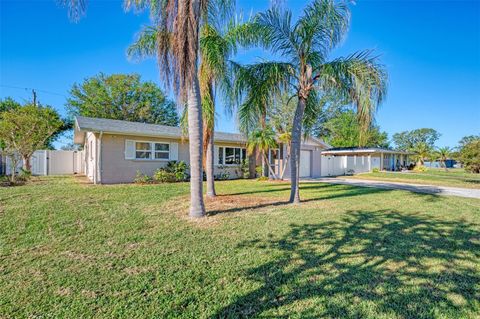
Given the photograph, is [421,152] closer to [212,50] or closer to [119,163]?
[212,50]

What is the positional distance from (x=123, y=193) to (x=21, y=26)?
37.6 ft

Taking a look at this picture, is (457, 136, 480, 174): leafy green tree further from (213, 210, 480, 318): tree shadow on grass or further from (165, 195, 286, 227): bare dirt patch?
(165, 195, 286, 227): bare dirt patch

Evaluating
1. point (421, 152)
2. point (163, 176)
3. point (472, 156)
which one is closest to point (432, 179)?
point (472, 156)

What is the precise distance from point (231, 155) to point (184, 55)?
39.3 ft

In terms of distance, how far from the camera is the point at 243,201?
838 cm

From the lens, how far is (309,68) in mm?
7785

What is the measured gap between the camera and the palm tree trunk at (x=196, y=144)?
610cm

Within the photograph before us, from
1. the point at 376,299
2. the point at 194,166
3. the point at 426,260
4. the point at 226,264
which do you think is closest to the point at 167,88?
the point at 194,166

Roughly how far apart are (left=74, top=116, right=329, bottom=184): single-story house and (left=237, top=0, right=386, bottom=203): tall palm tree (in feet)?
12.7

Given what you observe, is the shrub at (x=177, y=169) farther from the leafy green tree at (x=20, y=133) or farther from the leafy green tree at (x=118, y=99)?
the leafy green tree at (x=118, y=99)

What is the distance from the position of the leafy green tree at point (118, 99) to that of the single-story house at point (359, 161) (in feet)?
70.2

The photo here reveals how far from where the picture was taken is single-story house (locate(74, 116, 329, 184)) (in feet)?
41.1

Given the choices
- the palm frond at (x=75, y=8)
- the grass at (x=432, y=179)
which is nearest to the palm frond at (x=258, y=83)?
the palm frond at (x=75, y=8)

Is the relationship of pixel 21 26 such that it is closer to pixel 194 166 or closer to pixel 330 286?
pixel 194 166
